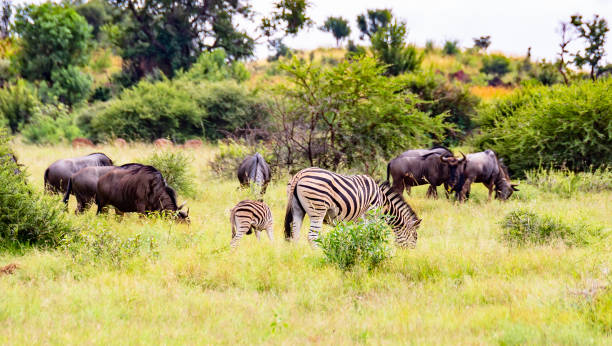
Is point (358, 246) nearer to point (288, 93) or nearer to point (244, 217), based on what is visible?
point (244, 217)

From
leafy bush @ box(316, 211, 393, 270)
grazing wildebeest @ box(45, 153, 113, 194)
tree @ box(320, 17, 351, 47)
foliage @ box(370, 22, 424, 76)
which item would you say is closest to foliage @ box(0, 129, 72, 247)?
grazing wildebeest @ box(45, 153, 113, 194)

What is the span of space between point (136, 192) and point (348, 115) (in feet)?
22.5

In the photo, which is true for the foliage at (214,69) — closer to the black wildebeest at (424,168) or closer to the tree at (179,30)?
the tree at (179,30)

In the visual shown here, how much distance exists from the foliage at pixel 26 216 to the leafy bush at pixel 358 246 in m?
4.01

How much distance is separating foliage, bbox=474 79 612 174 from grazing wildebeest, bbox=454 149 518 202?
2.44 m

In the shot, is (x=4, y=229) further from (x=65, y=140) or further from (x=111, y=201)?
(x=65, y=140)

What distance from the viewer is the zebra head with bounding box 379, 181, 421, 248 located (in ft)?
25.4

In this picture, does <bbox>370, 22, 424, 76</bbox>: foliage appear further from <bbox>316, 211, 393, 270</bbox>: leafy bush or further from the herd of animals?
<bbox>316, 211, 393, 270</bbox>: leafy bush

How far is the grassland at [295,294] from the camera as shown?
4.42 meters

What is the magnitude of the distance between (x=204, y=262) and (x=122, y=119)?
1977 centimetres

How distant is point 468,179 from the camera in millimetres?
12336

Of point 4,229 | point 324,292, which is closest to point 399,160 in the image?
point 324,292

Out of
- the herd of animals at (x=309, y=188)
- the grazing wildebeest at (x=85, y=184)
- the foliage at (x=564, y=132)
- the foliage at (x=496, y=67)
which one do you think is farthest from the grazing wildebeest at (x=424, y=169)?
the foliage at (x=496, y=67)

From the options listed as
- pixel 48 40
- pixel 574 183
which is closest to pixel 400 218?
pixel 574 183
